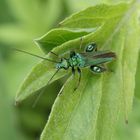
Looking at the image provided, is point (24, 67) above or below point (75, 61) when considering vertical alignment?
above

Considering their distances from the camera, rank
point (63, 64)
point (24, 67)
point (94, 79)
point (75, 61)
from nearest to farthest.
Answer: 1. point (94, 79)
2. point (63, 64)
3. point (75, 61)
4. point (24, 67)

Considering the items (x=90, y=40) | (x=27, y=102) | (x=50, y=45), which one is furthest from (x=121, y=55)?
(x=27, y=102)

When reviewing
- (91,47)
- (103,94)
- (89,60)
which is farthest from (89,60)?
(103,94)

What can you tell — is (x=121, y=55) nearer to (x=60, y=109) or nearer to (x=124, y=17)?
(x=124, y=17)

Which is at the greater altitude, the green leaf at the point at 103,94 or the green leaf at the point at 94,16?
the green leaf at the point at 94,16

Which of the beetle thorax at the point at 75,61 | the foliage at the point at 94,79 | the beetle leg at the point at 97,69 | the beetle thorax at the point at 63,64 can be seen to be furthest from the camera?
the beetle thorax at the point at 75,61

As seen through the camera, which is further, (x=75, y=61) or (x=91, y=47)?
(x=75, y=61)

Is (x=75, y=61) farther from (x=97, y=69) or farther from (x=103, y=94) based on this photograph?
(x=103, y=94)

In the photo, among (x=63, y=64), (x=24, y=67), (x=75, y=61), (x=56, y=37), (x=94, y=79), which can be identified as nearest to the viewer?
(x=56, y=37)

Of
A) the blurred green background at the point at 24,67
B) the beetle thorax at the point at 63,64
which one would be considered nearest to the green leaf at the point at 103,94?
the beetle thorax at the point at 63,64

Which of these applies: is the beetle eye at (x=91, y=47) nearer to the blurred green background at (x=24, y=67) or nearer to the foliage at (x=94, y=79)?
the foliage at (x=94, y=79)

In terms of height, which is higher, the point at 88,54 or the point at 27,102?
the point at 27,102
